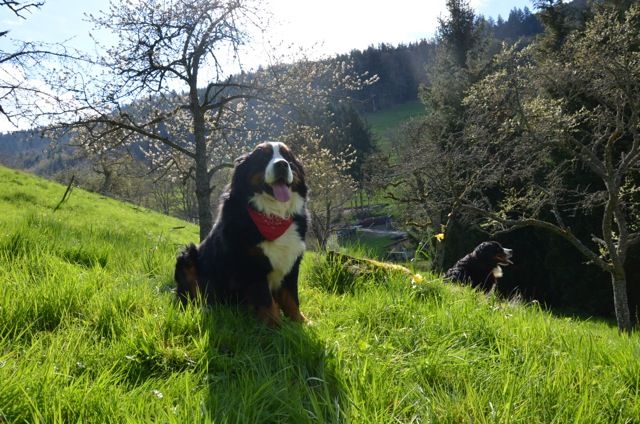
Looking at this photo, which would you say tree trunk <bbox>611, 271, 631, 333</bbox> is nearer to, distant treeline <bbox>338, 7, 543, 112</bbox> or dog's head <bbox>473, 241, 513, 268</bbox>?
dog's head <bbox>473, 241, 513, 268</bbox>

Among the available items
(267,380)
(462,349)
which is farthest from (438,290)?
(267,380)

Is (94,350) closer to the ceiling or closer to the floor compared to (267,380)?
closer to the ceiling

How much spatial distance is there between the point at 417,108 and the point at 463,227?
229 feet

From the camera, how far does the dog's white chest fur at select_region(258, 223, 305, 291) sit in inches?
142

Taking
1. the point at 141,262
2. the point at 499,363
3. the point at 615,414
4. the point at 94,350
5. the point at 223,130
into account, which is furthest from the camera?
the point at 223,130

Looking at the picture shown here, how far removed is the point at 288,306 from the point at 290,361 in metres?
1.07

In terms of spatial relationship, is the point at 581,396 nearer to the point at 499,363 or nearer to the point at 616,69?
the point at 499,363

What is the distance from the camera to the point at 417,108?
88.8 m

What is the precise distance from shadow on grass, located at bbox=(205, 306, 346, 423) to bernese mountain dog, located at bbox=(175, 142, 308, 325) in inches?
12.9

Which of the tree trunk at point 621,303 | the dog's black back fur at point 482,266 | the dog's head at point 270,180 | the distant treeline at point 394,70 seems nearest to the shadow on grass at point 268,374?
the dog's head at point 270,180

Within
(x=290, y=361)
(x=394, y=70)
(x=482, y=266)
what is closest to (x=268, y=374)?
(x=290, y=361)

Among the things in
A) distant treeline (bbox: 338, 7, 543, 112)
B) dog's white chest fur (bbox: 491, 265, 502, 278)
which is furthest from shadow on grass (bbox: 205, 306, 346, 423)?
distant treeline (bbox: 338, 7, 543, 112)

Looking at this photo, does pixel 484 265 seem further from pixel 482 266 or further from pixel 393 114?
pixel 393 114

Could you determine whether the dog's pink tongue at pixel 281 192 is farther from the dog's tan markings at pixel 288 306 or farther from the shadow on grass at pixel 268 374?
the shadow on grass at pixel 268 374
